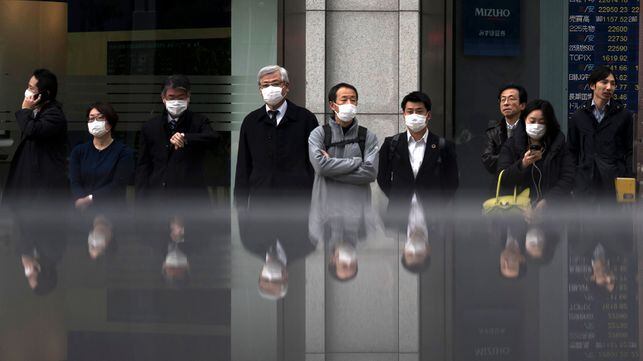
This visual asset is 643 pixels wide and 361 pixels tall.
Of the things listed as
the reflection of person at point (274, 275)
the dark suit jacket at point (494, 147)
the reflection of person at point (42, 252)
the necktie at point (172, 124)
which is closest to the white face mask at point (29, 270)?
the reflection of person at point (42, 252)

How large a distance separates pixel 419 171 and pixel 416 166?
77 mm

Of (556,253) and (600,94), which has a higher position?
(600,94)

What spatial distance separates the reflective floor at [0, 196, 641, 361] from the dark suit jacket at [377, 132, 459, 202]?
0.35 m

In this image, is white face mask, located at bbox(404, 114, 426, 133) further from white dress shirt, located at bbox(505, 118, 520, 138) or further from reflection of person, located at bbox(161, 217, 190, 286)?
reflection of person, located at bbox(161, 217, 190, 286)

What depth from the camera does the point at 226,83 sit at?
1675 cm

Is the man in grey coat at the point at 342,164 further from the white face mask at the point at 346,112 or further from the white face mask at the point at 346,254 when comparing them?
the white face mask at the point at 346,254

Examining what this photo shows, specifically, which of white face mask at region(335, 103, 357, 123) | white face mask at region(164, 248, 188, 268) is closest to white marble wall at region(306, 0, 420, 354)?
white face mask at region(335, 103, 357, 123)

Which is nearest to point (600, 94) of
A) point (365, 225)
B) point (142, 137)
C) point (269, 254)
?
point (365, 225)

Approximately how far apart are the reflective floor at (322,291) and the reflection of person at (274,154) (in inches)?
12.4

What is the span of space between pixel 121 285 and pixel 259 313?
1254 mm

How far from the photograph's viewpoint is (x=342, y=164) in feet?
33.6

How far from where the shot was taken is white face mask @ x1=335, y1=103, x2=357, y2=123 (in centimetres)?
1080

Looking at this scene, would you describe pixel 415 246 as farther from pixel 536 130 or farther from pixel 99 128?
pixel 99 128

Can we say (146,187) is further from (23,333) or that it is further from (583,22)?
(583,22)
